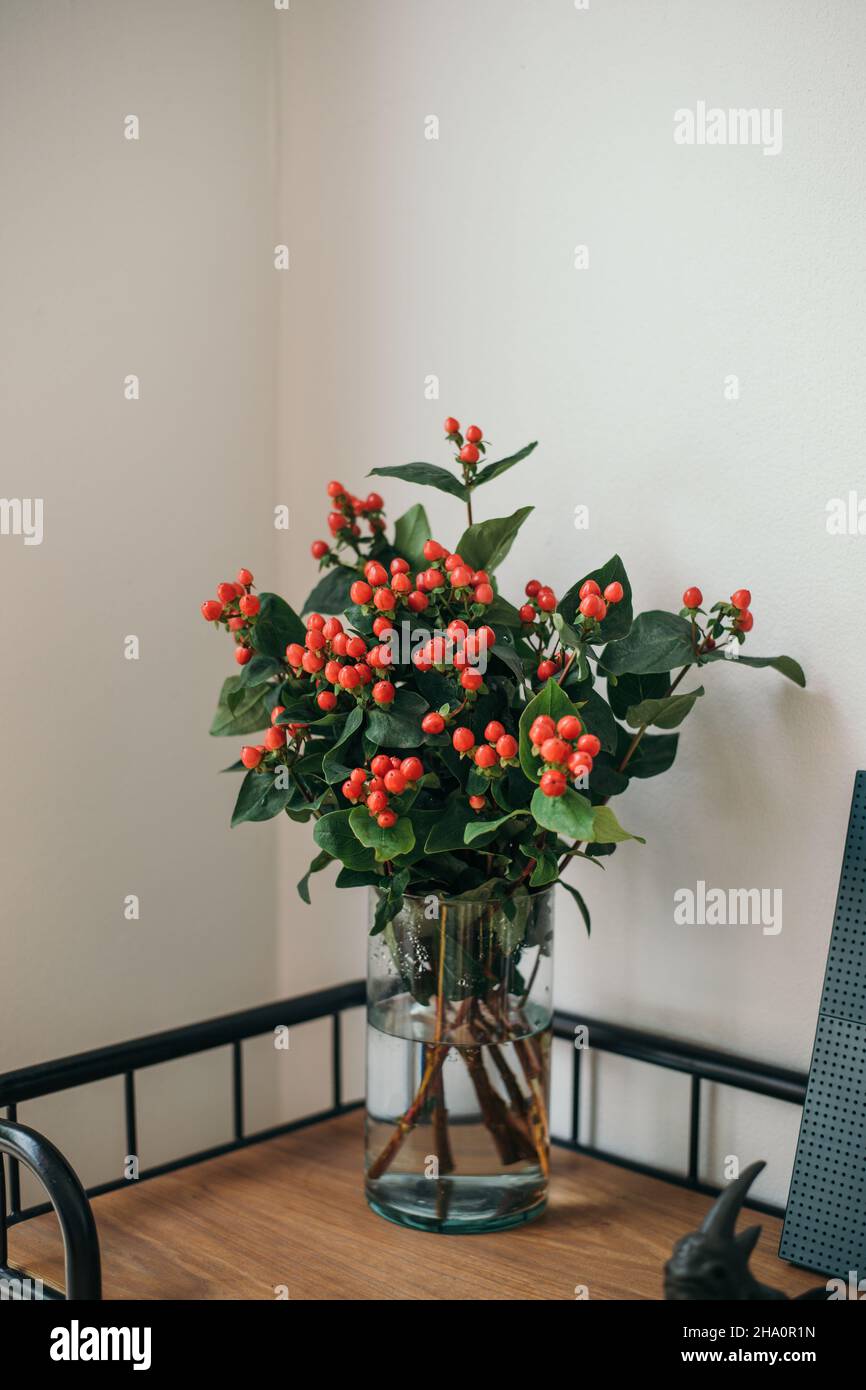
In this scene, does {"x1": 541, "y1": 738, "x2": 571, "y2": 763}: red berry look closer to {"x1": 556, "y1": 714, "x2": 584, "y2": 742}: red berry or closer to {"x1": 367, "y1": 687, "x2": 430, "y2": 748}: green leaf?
{"x1": 556, "y1": 714, "x2": 584, "y2": 742}: red berry

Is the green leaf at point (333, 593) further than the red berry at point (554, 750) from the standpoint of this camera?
Yes

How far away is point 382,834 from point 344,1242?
0.33 m

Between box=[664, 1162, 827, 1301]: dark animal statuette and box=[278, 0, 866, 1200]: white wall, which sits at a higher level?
box=[278, 0, 866, 1200]: white wall

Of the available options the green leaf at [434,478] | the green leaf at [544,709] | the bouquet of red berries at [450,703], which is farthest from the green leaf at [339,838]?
the green leaf at [434,478]

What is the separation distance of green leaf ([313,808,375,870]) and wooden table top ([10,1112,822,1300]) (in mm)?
288

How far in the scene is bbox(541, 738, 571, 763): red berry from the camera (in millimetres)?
689

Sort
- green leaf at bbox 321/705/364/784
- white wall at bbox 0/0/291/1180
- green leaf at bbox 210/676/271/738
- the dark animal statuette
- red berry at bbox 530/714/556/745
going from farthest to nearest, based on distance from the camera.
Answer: white wall at bbox 0/0/291/1180, green leaf at bbox 210/676/271/738, green leaf at bbox 321/705/364/784, red berry at bbox 530/714/556/745, the dark animal statuette

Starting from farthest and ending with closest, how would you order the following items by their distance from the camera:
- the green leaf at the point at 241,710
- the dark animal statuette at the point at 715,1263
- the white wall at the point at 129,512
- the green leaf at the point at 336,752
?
the white wall at the point at 129,512
the green leaf at the point at 241,710
the green leaf at the point at 336,752
the dark animal statuette at the point at 715,1263

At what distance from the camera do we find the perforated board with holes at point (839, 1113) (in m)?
0.81

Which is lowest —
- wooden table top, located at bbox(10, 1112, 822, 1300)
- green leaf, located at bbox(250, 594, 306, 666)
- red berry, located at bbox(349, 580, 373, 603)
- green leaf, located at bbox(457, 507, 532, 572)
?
wooden table top, located at bbox(10, 1112, 822, 1300)

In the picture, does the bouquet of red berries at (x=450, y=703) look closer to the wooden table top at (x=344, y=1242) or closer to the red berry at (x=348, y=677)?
the red berry at (x=348, y=677)

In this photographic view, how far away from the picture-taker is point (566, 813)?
69 centimetres

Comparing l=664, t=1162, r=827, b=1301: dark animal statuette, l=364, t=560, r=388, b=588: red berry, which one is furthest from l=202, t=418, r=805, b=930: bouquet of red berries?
l=664, t=1162, r=827, b=1301: dark animal statuette

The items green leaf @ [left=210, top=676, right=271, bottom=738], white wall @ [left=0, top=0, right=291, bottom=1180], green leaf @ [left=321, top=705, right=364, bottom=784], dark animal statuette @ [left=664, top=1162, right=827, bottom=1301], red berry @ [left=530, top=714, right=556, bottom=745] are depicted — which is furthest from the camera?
white wall @ [left=0, top=0, right=291, bottom=1180]
